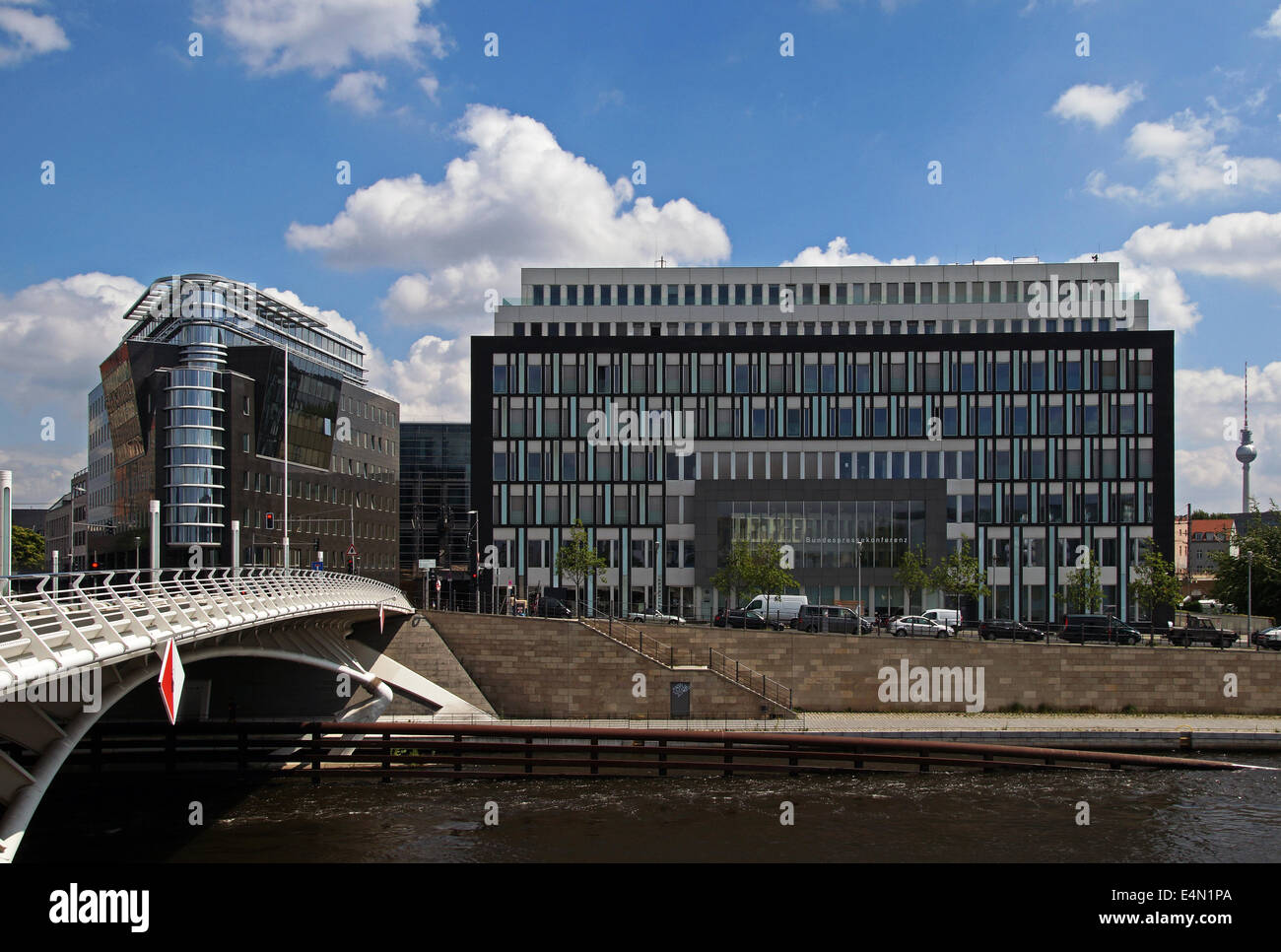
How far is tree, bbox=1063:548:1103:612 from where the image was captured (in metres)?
57.8

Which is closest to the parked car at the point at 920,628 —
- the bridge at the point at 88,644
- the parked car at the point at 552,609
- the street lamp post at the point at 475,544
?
the parked car at the point at 552,609

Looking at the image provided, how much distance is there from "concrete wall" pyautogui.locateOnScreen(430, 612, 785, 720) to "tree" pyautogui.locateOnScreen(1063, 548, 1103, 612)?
1107 inches

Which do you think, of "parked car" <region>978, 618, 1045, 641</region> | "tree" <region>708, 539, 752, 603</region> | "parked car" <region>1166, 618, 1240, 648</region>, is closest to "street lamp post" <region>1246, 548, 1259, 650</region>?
"parked car" <region>1166, 618, 1240, 648</region>

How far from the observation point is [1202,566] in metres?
147

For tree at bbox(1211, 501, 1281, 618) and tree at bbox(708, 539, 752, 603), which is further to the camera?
tree at bbox(708, 539, 752, 603)

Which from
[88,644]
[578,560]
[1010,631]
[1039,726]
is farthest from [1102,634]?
[88,644]

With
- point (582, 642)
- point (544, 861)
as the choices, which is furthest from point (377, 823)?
point (582, 642)

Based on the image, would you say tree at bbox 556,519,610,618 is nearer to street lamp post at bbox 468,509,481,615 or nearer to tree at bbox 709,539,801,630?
street lamp post at bbox 468,509,481,615

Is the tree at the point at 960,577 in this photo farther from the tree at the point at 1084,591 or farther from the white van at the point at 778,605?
the white van at the point at 778,605

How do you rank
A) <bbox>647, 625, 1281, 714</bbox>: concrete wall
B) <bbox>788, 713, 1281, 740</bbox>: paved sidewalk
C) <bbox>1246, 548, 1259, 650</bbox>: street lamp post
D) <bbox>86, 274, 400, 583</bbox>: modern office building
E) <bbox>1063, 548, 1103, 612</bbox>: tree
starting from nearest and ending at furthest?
1. <bbox>788, 713, 1281, 740</bbox>: paved sidewalk
2. <bbox>647, 625, 1281, 714</bbox>: concrete wall
3. <bbox>1246, 548, 1259, 650</bbox>: street lamp post
4. <bbox>1063, 548, 1103, 612</bbox>: tree
5. <bbox>86, 274, 400, 583</bbox>: modern office building

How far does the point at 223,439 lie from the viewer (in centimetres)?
6931

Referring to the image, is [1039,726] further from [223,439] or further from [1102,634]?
[223,439]

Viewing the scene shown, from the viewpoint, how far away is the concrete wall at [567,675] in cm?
3756

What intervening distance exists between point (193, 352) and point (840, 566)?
42639 mm
